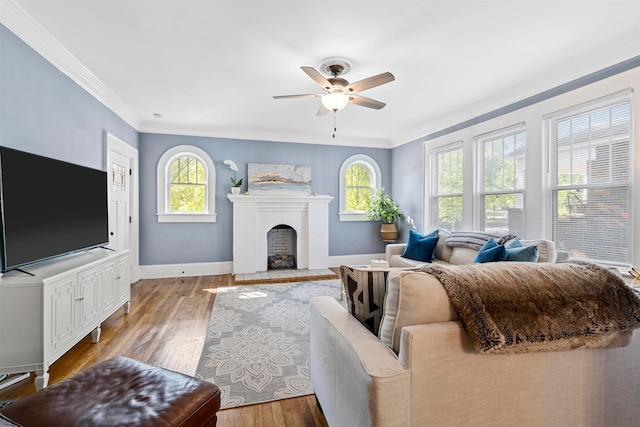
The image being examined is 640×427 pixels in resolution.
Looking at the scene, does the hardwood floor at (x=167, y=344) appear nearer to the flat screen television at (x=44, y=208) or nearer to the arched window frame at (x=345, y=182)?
the flat screen television at (x=44, y=208)

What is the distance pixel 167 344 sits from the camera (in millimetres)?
2623

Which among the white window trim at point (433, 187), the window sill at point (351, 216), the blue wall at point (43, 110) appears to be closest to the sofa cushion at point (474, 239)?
the white window trim at point (433, 187)

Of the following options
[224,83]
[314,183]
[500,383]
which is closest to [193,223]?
[314,183]

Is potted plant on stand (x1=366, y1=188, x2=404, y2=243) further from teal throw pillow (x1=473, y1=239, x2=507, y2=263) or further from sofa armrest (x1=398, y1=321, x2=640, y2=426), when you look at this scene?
sofa armrest (x1=398, y1=321, x2=640, y2=426)

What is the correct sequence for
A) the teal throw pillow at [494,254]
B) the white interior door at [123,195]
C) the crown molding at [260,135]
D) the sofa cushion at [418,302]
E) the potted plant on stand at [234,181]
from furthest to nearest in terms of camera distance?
the potted plant on stand at [234,181] → the crown molding at [260,135] → the white interior door at [123,195] → the teal throw pillow at [494,254] → the sofa cushion at [418,302]

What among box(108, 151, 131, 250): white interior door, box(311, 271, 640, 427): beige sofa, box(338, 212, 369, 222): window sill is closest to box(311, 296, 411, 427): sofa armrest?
box(311, 271, 640, 427): beige sofa

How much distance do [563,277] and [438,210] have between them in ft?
13.1

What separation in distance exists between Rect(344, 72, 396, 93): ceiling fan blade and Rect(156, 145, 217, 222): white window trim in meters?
3.28

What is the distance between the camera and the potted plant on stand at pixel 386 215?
5.76 metres

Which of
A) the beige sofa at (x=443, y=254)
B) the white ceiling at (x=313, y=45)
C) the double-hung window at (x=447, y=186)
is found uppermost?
Result: the white ceiling at (x=313, y=45)

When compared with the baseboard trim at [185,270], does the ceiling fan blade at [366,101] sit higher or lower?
higher

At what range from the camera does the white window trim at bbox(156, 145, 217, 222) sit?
4988 millimetres

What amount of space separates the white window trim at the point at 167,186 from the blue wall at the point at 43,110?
1.52 m

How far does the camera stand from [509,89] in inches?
137
